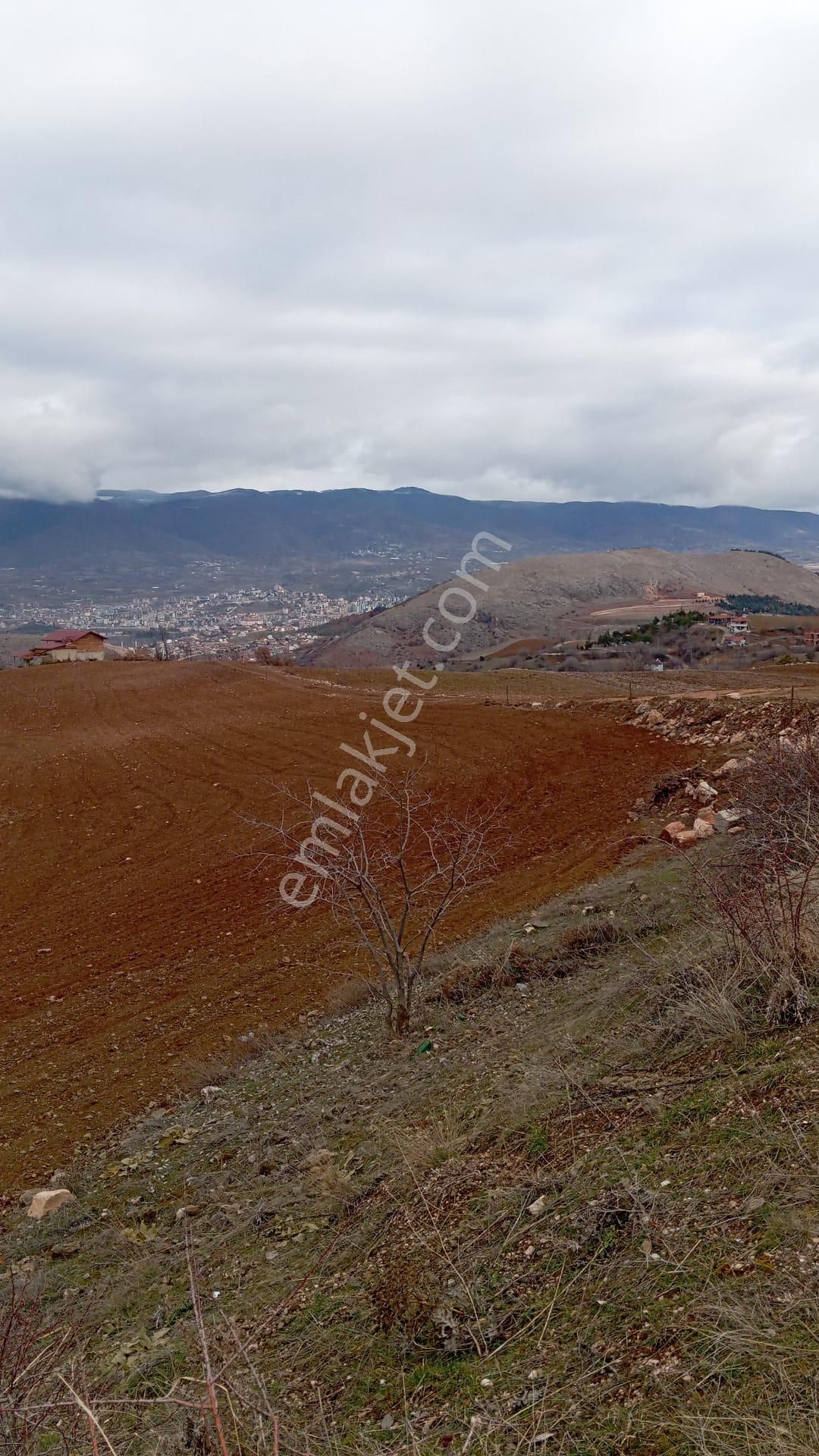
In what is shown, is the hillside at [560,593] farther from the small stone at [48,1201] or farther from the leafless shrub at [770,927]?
the small stone at [48,1201]

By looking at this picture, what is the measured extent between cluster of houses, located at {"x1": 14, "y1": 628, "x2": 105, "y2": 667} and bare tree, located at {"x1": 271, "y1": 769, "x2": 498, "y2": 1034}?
112 ft

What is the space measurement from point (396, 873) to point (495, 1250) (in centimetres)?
789

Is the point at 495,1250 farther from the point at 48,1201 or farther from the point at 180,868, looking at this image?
the point at 180,868

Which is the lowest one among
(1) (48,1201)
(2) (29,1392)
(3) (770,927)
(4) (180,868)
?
(4) (180,868)

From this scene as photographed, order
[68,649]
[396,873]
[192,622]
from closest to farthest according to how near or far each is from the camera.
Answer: [396,873] → [68,649] → [192,622]

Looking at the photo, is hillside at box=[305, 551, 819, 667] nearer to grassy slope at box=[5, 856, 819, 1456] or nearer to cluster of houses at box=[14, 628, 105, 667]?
cluster of houses at box=[14, 628, 105, 667]

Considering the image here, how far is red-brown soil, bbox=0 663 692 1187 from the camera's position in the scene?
6680mm

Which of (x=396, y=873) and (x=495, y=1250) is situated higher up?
(x=495, y=1250)

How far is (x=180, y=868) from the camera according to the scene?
11852 mm

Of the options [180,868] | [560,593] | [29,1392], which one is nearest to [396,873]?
[180,868]

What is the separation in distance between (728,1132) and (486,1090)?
5.28 feet

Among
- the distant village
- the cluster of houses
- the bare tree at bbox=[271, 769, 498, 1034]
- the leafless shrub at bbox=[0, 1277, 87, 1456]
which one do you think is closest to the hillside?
the distant village

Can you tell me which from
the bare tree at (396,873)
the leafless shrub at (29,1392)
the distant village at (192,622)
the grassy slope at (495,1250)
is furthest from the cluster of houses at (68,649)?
the leafless shrub at (29,1392)

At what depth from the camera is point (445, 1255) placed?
285cm
